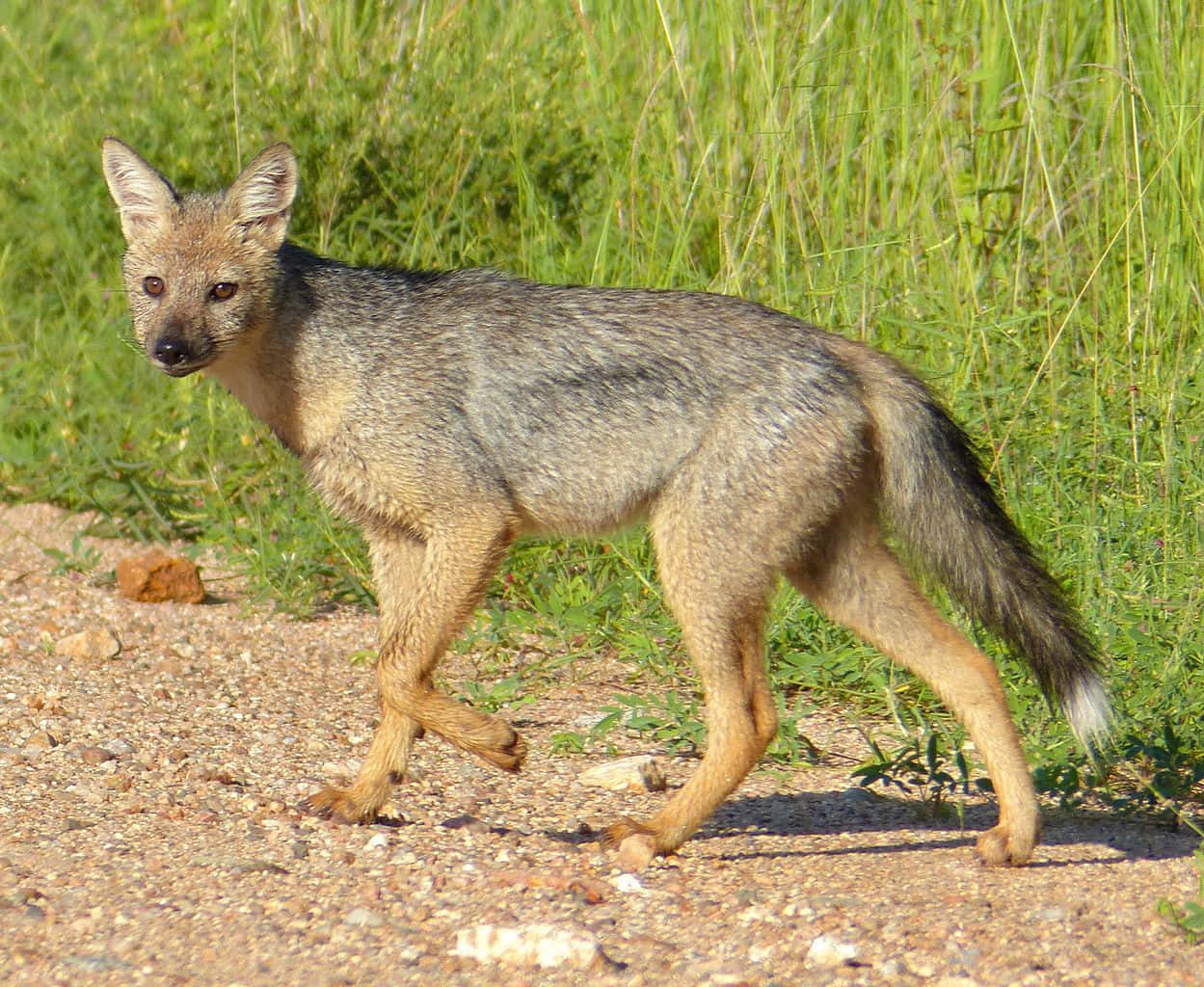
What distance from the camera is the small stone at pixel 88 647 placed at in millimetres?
5715

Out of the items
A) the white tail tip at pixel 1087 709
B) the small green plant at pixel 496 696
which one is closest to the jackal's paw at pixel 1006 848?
the white tail tip at pixel 1087 709

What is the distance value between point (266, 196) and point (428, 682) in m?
1.57

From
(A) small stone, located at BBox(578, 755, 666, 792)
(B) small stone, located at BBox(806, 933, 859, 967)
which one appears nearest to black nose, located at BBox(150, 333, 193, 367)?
(A) small stone, located at BBox(578, 755, 666, 792)

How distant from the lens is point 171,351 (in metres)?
4.61

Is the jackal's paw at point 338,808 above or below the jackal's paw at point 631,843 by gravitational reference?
below

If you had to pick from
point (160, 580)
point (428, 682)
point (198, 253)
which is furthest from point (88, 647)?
point (428, 682)

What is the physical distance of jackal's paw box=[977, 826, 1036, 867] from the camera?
421 cm

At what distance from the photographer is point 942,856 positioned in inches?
169

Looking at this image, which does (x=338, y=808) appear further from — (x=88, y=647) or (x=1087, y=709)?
(x=1087, y=709)

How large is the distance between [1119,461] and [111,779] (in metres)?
3.26

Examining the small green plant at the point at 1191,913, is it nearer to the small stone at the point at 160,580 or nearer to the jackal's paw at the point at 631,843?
the jackal's paw at the point at 631,843

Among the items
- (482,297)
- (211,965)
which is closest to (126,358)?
(482,297)

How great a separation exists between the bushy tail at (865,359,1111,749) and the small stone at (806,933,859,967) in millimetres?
1205

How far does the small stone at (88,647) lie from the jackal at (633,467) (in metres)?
1.34
